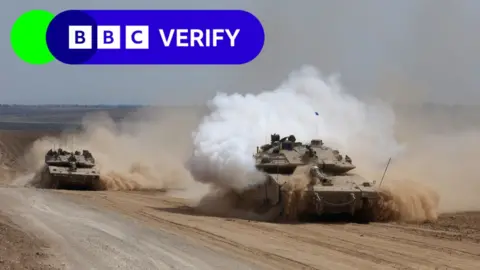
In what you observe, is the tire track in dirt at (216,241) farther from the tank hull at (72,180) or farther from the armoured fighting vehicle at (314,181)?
the tank hull at (72,180)

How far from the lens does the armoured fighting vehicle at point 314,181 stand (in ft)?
66.1

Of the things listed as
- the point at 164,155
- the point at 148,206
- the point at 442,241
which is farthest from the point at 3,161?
the point at 442,241

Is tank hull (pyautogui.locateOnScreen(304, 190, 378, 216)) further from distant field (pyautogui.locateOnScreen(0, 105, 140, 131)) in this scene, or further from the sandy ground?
distant field (pyautogui.locateOnScreen(0, 105, 140, 131))

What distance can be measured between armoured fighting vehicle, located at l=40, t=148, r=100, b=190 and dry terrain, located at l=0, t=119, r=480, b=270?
10.6 m

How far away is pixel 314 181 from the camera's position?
68.2 ft

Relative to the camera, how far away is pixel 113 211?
22250 millimetres

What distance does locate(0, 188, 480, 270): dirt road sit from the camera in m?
13.7

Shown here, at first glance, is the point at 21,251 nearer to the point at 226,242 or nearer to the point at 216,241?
the point at 216,241

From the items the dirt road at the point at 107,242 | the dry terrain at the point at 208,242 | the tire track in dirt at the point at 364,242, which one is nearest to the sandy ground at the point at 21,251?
the dry terrain at the point at 208,242

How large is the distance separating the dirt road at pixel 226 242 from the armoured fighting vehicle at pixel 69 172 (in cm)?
1110

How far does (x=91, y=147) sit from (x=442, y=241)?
102 ft

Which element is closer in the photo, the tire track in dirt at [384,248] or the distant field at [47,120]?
the tire track in dirt at [384,248]

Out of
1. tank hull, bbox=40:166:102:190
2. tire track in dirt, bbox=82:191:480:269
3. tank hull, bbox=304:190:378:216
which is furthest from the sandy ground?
tank hull, bbox=40:166:102:190

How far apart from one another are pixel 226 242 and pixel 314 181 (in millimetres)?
5335
